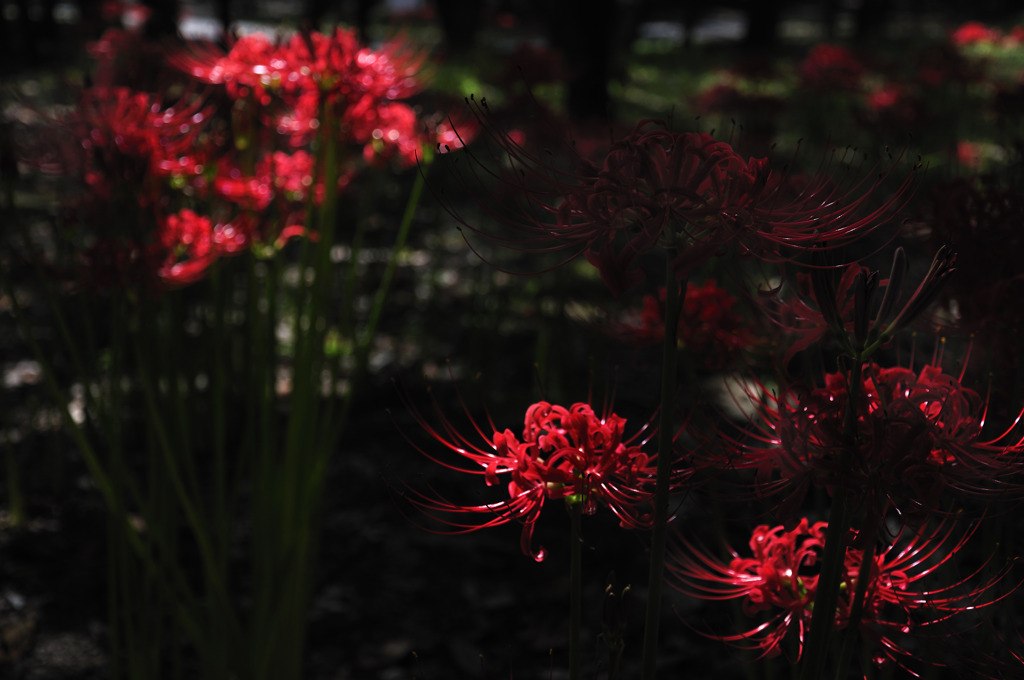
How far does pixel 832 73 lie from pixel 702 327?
18.3 feet

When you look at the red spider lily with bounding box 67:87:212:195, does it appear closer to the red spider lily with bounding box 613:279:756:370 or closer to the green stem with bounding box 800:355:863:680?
the red spider lily with bounding box 613:279:756:370

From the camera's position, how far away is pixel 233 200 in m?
2.00

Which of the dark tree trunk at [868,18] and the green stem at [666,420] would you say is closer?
the green stem at [666,420]

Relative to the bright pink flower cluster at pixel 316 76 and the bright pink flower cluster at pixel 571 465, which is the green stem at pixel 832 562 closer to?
the bright pink flower cluster at pixel 571 465

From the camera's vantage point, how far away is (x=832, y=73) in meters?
6.14

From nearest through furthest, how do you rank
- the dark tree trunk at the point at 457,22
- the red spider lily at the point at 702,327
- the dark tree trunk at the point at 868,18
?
the red spider lily at the point at 702,327 < the dark tree trunk at the point at 457,22 < the dark tree trunk at the point at 868,18

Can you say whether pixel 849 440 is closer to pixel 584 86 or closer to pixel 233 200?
pixel 233 200

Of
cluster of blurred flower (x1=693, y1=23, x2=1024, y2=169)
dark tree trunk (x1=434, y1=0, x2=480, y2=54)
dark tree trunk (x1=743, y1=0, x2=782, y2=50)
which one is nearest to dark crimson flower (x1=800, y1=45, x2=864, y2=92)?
cluster of blurred flower (x1=693, y1=23, x2=1024, y2=169)

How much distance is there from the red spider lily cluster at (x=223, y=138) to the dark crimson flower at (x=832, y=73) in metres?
4.91

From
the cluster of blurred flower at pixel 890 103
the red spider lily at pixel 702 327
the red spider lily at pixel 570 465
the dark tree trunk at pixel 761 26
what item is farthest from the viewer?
the dark tree trunk at pixel 761 26

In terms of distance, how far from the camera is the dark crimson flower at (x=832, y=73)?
20.1ft

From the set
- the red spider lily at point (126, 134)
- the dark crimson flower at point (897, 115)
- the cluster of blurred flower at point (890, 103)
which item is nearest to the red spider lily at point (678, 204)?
the red spider lily at point (126, 134)

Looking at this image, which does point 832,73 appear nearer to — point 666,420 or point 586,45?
point 586,45

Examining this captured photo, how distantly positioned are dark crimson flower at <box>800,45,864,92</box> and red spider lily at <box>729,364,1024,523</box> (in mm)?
5862
